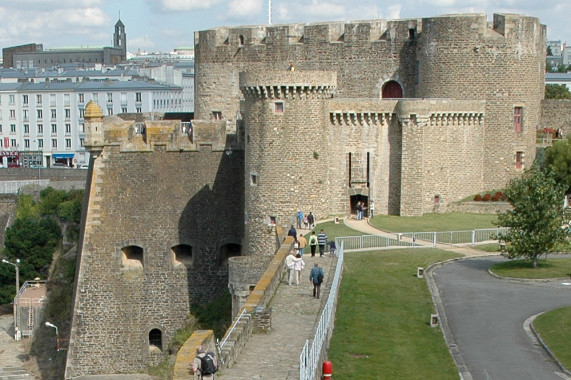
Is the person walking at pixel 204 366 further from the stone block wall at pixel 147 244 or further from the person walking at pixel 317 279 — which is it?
the stone block wall at pixel 147 244

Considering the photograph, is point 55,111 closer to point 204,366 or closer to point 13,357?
point 13,357

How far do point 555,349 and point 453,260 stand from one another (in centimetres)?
1054

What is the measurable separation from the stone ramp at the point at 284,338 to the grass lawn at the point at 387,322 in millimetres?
924

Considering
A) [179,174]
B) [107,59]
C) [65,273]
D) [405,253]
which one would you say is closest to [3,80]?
[107,59]

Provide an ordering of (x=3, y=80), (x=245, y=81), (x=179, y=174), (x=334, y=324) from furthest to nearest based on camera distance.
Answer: (x=3, y=80), (x=179, y=174), (x=245, y=81), (x=334, y=324)

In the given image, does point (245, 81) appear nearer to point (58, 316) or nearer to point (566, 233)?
point (566, 233)

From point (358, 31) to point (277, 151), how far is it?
1160cm

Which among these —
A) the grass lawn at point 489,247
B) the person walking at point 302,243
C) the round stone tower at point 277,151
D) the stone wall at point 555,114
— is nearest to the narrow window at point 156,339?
the round stone tower at point 277,151

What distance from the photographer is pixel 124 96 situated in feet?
318

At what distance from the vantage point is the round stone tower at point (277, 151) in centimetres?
3522

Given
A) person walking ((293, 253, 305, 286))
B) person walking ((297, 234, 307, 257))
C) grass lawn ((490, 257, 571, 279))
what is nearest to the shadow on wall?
person walking ((297, 234, 307, 257))

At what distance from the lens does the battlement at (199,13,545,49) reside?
42.0 meters

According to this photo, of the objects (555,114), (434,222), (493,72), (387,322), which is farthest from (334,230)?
(555,114)

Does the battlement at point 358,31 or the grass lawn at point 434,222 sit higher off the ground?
the battlement at point 358,31
